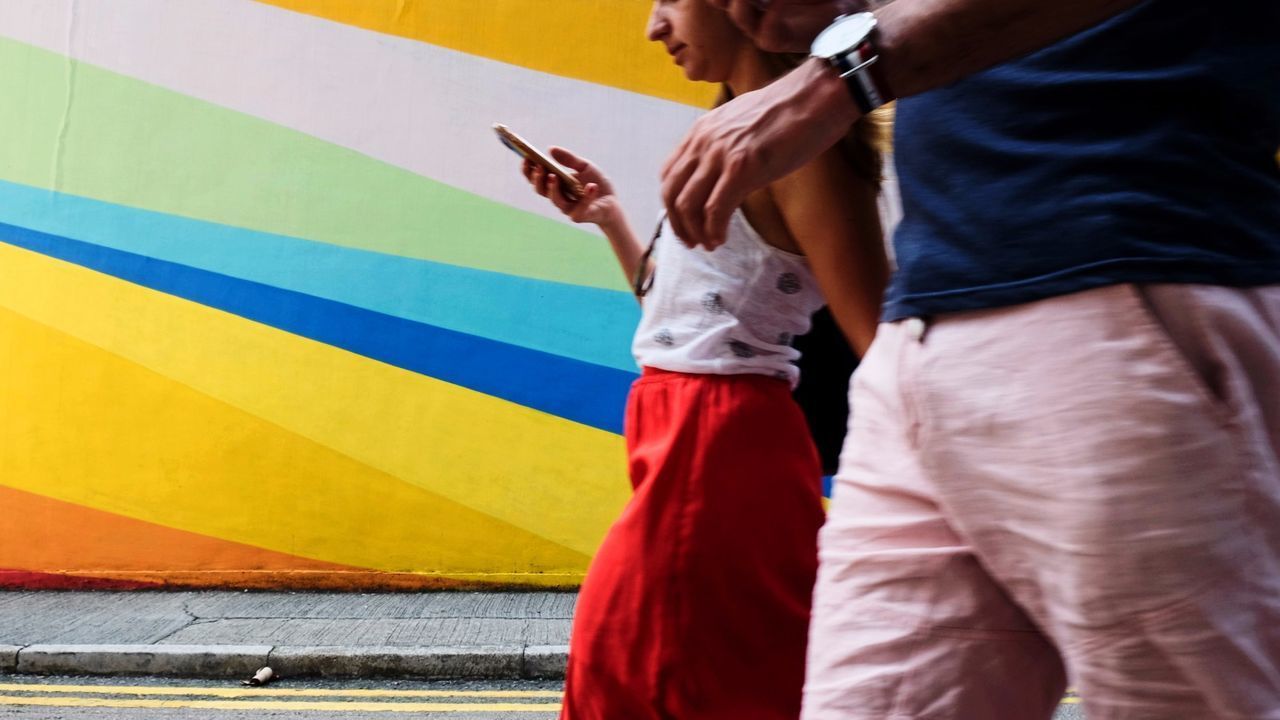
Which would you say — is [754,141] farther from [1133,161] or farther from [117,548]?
[117,548]

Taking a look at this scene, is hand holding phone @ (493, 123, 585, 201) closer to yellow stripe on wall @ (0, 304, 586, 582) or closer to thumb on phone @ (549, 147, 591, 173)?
thumb on phone @ (549, 147, 591, 173)

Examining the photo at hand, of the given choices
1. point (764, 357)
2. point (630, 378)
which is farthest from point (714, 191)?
point (630, 378)

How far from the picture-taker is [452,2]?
6.56m

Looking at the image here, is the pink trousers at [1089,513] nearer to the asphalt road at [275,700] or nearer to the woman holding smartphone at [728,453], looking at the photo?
the woman holding smartphone at [728,453]

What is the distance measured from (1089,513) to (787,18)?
2.23 feet

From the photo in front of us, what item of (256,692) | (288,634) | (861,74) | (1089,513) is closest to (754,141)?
(861,74)

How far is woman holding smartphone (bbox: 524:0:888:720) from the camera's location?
1784mm

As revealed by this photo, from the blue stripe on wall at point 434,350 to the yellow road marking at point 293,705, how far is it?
211cm

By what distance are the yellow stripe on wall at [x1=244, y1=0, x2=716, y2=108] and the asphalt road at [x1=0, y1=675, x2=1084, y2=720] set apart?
331cm

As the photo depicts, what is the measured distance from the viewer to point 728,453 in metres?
1.88

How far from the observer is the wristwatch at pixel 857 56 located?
109 cm

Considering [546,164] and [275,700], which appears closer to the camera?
[546,164]

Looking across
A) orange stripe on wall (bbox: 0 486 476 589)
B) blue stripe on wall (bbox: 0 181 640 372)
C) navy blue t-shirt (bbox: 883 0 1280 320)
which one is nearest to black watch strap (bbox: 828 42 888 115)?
navy blue t-shirt (bbox: 883 0 1280 320)

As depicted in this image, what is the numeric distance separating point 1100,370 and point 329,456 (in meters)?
→ 5.83
